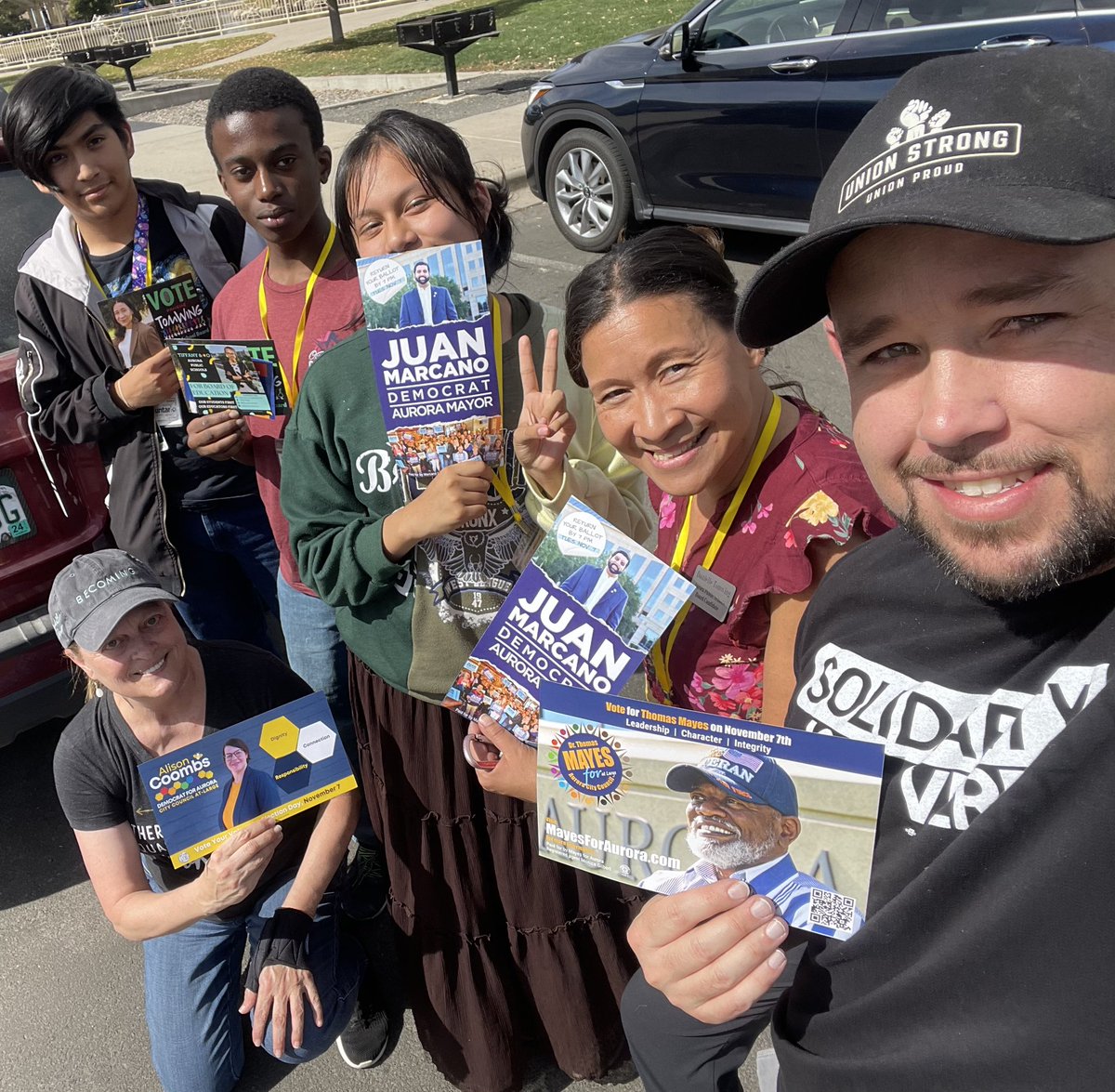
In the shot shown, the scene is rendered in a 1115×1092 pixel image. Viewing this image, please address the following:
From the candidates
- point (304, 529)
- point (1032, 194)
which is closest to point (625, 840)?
point (1032, 194)

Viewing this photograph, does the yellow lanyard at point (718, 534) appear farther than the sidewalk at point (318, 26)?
No

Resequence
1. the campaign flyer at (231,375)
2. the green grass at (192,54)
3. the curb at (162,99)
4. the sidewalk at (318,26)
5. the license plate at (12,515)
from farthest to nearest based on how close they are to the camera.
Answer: the green grass at (192,54) → the sidewalk at (318,26) → the curb at (162,99) → the license plate at (12,515) → the campaign flyer at (231,375)

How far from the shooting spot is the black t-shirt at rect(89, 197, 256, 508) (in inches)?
103

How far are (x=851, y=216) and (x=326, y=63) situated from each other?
21383 mm

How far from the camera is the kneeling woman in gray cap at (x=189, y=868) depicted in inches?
84.4

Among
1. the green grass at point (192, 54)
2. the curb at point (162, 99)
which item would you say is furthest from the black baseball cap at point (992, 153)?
the green grass at point (192, 54)

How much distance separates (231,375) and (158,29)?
43.0 meters

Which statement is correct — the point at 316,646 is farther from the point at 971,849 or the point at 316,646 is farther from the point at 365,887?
the point at 971,849

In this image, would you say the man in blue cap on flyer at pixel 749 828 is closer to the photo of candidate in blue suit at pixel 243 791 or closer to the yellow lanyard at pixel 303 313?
the photo of candidate in blue suit at pixel 243 791

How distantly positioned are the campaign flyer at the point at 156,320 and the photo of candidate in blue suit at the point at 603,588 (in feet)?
4.75

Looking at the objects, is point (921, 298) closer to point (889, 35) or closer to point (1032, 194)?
point (1032, 194)

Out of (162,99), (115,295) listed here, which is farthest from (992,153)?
(162,99)

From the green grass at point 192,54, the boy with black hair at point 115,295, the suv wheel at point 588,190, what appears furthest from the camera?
the green grass at point 192,54

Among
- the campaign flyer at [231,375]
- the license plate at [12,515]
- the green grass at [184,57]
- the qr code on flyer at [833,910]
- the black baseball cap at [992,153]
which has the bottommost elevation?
the license plate at [12,515]
